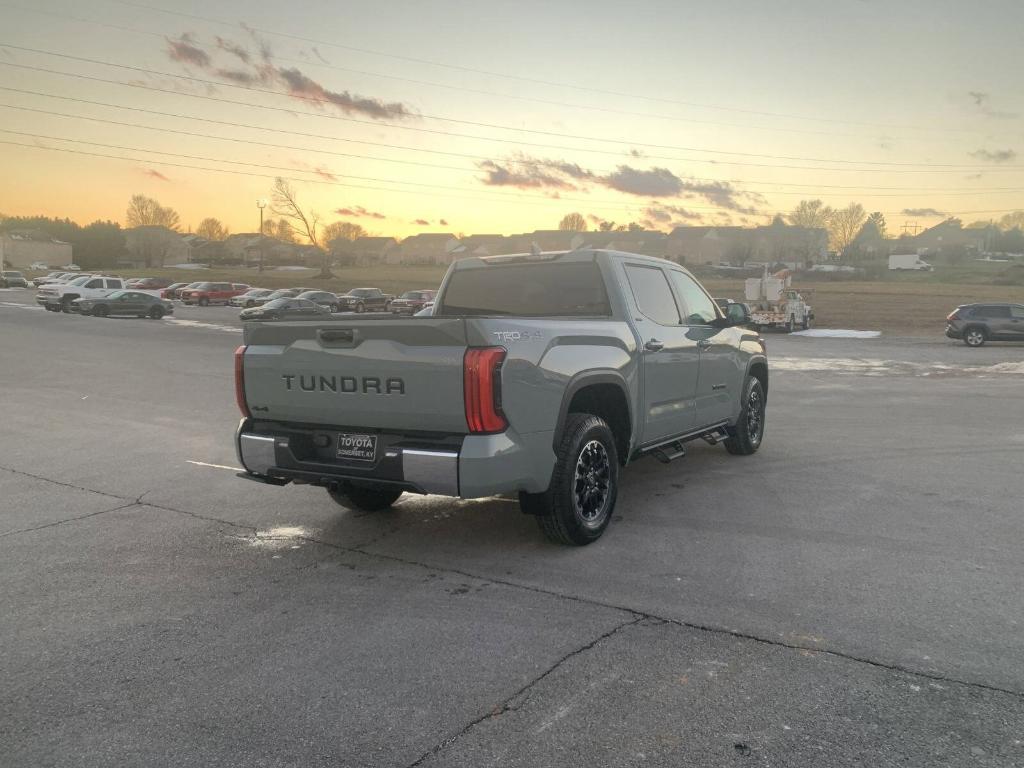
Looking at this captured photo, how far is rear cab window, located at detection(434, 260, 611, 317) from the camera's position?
6141mm

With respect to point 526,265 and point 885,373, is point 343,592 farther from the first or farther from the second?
point 885,373

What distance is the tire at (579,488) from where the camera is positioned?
5.02 meters

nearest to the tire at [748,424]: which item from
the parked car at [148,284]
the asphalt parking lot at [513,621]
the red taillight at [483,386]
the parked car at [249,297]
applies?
the asphalt parking lot at [513,621]

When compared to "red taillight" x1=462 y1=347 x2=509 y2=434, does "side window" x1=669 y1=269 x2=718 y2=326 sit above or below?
above

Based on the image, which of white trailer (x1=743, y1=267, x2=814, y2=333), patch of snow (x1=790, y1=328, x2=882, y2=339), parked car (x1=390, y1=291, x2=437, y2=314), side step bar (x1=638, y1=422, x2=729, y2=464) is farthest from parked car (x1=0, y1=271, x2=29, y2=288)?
side step bar (x1=638, y1=422, x2=729, y2=464)

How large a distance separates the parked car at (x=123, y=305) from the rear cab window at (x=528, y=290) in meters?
34.4

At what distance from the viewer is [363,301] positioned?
48.3m

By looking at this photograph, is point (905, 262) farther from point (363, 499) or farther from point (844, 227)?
point (363, 499)

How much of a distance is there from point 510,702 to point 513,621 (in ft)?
2.75

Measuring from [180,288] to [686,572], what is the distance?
192 ft

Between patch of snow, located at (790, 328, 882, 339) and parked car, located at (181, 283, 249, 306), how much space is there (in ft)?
118

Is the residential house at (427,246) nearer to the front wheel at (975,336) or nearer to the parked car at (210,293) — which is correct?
the parked car at (210,293)

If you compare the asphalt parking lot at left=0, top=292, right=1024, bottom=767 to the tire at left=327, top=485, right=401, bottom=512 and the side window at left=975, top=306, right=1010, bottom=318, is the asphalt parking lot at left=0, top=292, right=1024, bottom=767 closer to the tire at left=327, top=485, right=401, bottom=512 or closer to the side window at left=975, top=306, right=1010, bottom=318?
the tire at left=327, top=485, right=401, bottom=512

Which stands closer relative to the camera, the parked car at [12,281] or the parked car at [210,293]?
the parked car at [210,293]
